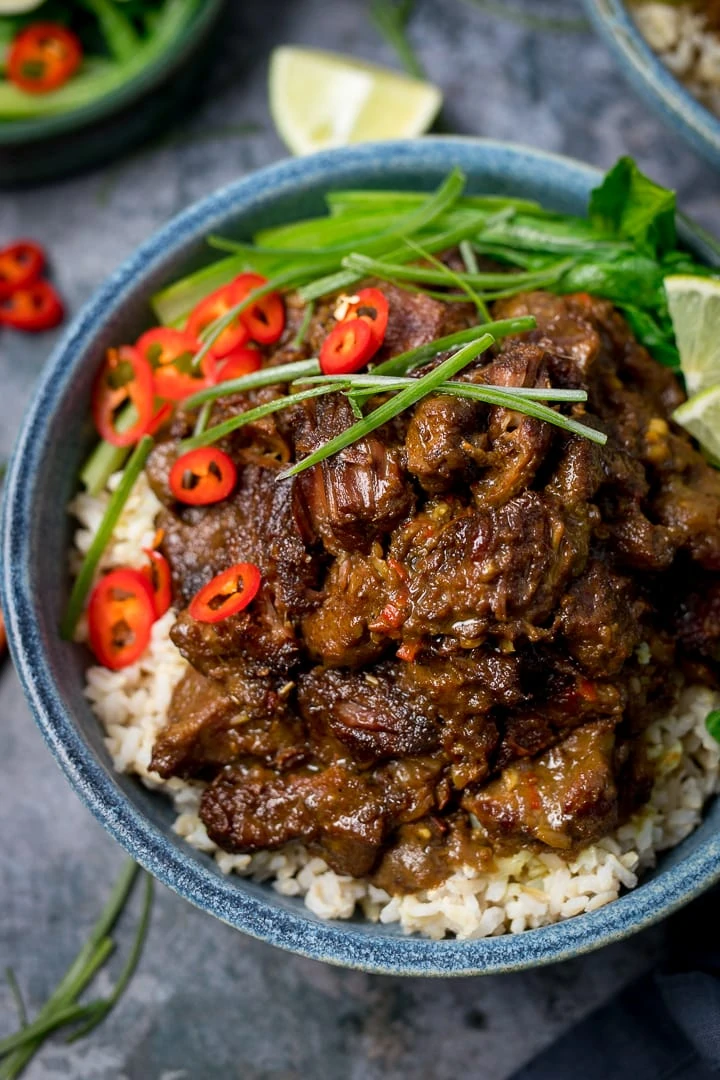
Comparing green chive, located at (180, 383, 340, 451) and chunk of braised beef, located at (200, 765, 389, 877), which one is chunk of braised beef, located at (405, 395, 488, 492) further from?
chunk of braised beef, located at (200, 765, 389, 877)

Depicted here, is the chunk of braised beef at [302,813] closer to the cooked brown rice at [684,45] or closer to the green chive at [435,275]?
the green chive at [435,275]

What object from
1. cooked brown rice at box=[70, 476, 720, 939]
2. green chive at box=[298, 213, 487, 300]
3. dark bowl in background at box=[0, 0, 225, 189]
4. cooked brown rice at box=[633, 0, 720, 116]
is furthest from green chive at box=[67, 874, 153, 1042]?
cooked brown rice at box=[633, 0, 720, 116]

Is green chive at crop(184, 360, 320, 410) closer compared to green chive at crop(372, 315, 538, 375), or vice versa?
green chive at crop(372, 315, 538, 375)

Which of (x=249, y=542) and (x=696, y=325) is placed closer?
(x=249, y=542)

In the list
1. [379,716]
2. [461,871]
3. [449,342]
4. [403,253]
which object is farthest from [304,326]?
[461,871]

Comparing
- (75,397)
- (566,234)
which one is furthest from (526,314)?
(75,397)

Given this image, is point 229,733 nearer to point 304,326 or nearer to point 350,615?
point 350,615
